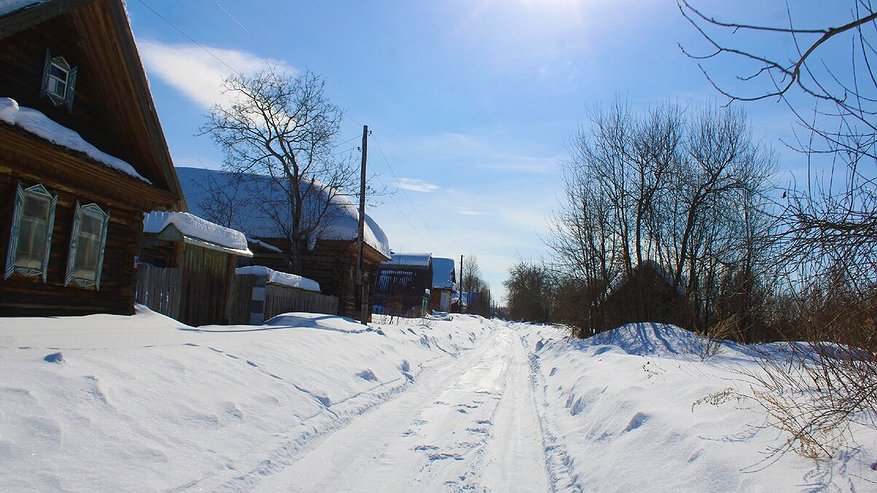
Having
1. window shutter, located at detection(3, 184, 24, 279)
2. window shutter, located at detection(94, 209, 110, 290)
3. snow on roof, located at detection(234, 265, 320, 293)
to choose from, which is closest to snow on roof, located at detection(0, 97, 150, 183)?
window shutter, located at detection(3, 184, 24, 279)

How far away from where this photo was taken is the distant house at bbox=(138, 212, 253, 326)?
13953 millimetres

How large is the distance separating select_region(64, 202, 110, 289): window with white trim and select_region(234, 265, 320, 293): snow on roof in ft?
20.5

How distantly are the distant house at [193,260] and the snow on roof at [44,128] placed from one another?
4013mm

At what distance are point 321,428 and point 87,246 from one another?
6.64 meters

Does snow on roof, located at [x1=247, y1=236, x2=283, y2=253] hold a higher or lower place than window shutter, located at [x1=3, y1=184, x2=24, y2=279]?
higher

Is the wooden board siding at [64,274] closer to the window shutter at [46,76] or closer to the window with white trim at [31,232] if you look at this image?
the window with white trim at [31,232]

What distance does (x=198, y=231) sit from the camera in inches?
579

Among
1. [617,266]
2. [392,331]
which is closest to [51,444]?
[392,331]

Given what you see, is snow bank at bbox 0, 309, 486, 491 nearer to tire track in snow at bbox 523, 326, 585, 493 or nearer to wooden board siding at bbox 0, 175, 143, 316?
wooden board siding at bbox 0, 175, 143, 316

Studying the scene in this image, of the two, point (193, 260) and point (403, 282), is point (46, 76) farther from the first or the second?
point (403, 282)

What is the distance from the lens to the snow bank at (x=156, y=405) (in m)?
3.90

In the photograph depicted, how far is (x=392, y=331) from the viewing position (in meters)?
17.2

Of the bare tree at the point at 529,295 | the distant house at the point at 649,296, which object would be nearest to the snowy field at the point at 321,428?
the distant house at the point at 649,296

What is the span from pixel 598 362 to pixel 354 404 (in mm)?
6497
